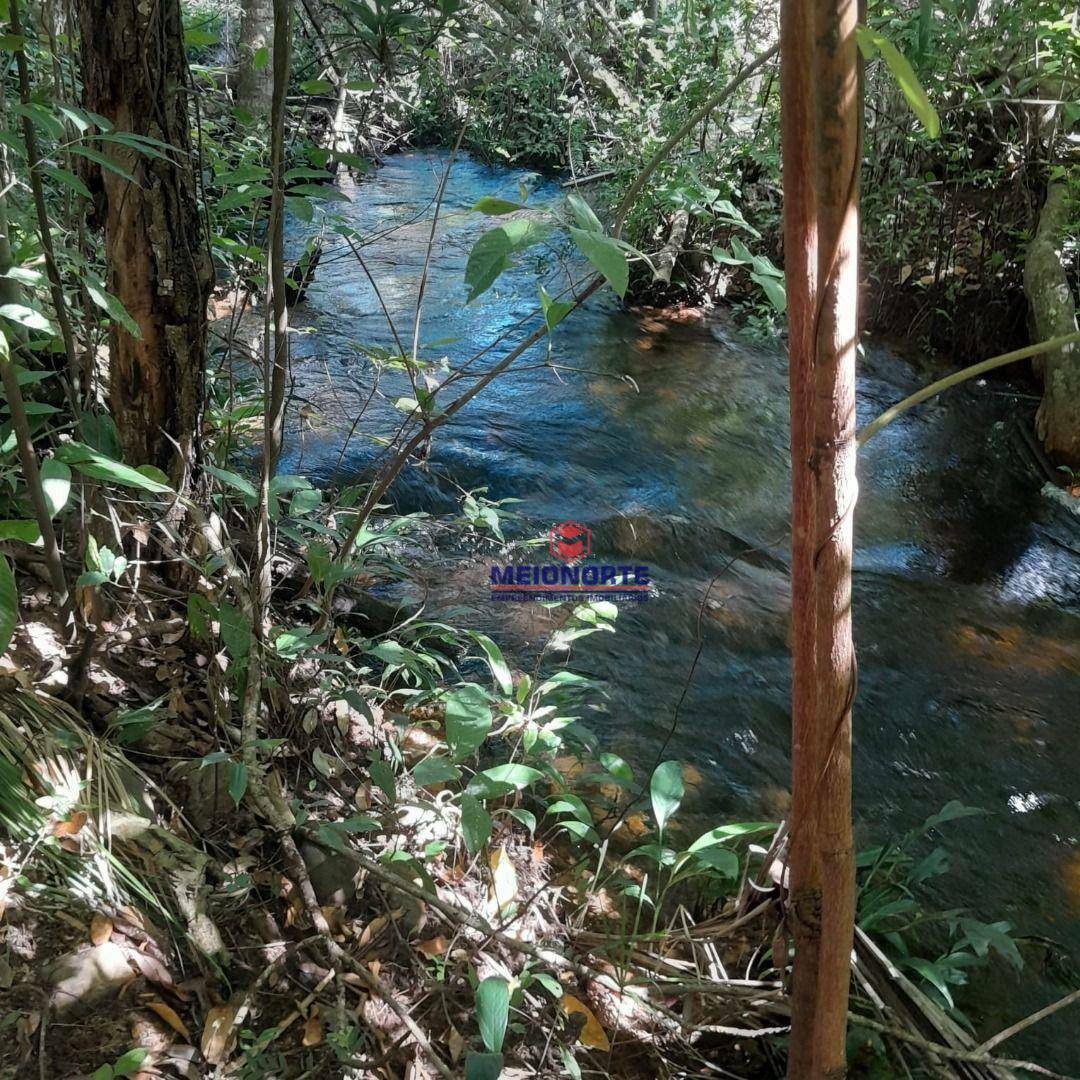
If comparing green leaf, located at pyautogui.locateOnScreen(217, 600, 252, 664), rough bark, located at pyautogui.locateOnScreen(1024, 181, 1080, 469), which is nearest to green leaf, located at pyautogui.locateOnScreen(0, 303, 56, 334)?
green leaf, located at pyautogui.locateOnScreen(217, 600, 252, 664)

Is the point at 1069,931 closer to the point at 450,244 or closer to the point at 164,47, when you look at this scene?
the point at 164,47

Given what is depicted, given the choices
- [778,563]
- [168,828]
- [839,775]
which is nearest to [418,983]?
[168,828]

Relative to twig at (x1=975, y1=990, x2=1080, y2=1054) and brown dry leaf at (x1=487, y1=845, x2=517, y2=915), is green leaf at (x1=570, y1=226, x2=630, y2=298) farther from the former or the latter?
brown dry leaf at (x1=487, y1=845, x2=517, y2=915)

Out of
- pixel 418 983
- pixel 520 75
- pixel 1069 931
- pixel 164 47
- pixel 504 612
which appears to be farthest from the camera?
pixel 520 75

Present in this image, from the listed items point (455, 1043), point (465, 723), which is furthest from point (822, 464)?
point (455, 1043)

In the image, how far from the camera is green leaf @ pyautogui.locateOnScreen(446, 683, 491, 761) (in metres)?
1.43

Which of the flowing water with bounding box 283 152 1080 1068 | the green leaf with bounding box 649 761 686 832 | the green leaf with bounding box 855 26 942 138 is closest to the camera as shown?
the green leaf with bounding box 855 26 942 138

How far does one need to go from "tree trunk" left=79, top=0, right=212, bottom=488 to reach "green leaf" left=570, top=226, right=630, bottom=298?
1.15 m

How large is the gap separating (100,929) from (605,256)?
53.9 inches

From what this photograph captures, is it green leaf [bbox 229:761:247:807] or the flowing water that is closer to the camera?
green leaf [bbox 229:761:247:807]

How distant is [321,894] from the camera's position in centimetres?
175

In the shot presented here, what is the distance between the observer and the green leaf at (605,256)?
90cm

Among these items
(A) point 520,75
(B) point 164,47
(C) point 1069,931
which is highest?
(A) point 520,75

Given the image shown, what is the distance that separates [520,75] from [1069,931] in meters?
7.09
